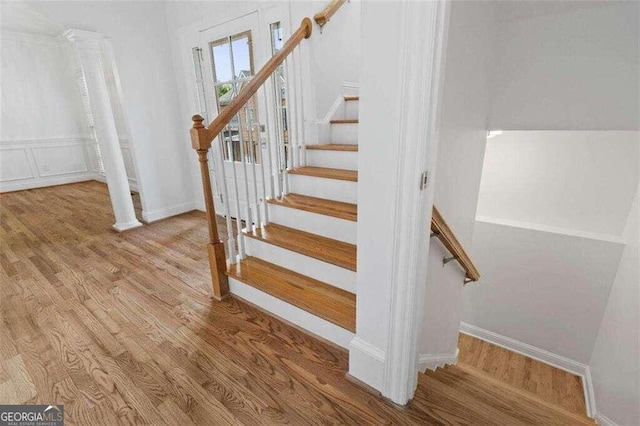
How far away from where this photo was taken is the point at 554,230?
322 cm

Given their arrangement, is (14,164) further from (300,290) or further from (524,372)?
(524,372)

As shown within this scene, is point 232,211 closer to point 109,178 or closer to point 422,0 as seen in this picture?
point 109,178

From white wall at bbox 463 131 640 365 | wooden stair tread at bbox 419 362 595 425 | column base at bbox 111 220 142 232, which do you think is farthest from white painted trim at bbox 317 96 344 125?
column base at bbox 111 220 142 232

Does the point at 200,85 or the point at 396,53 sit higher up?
the point at 200,85

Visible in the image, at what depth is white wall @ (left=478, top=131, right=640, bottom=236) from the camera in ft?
9.78

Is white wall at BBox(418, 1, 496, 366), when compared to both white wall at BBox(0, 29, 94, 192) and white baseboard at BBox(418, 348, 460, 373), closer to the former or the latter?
white baseboard at BBox(418, 348, 460, 373)

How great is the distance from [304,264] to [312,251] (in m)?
0.11

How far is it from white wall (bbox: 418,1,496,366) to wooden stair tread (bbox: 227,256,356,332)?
0.50m

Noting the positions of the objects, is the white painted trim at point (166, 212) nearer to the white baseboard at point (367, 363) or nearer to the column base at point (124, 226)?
the column base at point (124, 226)

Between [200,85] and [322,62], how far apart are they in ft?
5.39

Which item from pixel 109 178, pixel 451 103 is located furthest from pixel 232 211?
pixel 451 103

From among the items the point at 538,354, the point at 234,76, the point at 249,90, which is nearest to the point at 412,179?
the point at 249,90

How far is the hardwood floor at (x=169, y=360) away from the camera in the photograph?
1.23 m

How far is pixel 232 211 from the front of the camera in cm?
382
